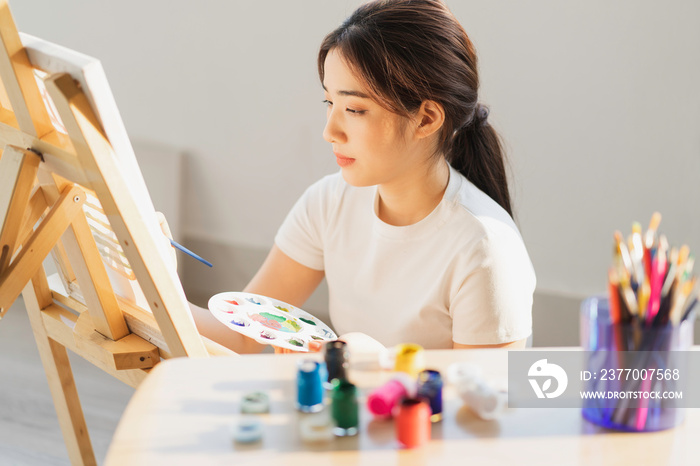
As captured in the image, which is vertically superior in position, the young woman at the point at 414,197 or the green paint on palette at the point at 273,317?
the young woman at the point at 414,197

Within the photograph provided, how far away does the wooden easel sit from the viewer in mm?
1021

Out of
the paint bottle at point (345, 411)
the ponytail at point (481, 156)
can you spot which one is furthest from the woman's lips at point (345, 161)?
the paint bottle at point (345, 411)

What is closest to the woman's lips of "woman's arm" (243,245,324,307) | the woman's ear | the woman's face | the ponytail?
the woman's face

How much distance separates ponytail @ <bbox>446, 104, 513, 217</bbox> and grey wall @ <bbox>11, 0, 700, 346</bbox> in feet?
2.64

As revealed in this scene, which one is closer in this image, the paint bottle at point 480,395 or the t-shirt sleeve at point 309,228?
the paint bottle at point 480,395

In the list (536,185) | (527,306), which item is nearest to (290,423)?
(527,306)

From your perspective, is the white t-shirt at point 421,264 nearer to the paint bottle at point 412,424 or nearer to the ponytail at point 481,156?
the ponytail at point 481,156

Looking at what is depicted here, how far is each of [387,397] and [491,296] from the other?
0.56m

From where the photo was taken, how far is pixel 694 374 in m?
0.84

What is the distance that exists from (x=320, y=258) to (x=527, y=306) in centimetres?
47

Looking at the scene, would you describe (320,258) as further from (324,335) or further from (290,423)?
(290,423)

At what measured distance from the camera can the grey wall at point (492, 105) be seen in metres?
2.12

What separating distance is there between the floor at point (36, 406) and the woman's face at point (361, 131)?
981 mm

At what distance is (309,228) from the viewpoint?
1.58 m
